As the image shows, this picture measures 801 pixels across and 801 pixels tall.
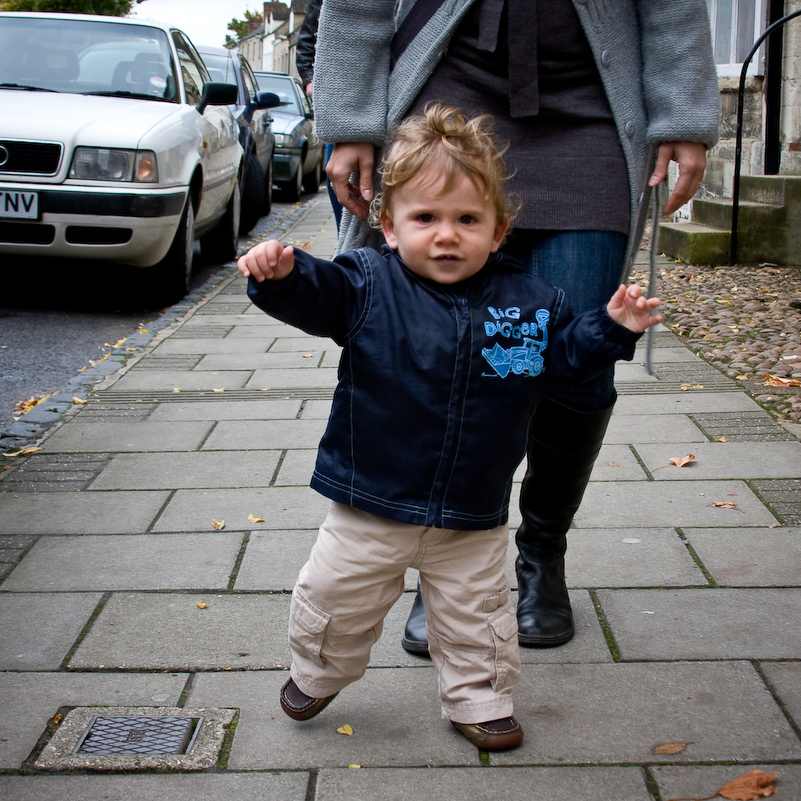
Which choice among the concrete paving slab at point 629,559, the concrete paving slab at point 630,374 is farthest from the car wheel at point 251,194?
the concrete paving slab at point 629,559

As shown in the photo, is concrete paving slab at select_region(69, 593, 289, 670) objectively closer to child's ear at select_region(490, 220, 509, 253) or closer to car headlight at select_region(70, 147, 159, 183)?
child's ear at select_region(490, 220, 509, 253)

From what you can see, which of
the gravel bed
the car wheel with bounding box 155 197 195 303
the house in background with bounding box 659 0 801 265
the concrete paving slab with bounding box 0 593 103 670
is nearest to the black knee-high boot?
the concrete paving slab with bounding box 0 593 103 670

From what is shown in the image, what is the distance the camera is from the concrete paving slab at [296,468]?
373 centimetres

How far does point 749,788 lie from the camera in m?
1.93

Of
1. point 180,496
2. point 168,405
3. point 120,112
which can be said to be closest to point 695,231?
Answer: point 120,112

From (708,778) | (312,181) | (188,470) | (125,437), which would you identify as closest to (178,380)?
(125,437)

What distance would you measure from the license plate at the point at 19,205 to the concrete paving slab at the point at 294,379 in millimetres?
1824

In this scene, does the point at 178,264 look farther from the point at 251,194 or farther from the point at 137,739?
the point at 137,739

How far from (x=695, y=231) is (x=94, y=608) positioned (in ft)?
23.0

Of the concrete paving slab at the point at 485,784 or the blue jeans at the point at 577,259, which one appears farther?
the blue jeans at the point at 577,259

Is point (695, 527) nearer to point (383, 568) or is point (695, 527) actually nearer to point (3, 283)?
point (383, 568)

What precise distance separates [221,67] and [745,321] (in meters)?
7.23

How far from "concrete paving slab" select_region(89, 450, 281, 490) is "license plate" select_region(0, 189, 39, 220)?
2.66 m

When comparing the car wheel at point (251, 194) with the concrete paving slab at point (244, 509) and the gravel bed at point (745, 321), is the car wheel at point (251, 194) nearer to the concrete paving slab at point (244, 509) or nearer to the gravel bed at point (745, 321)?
the gravel bed at point (745, 321)
